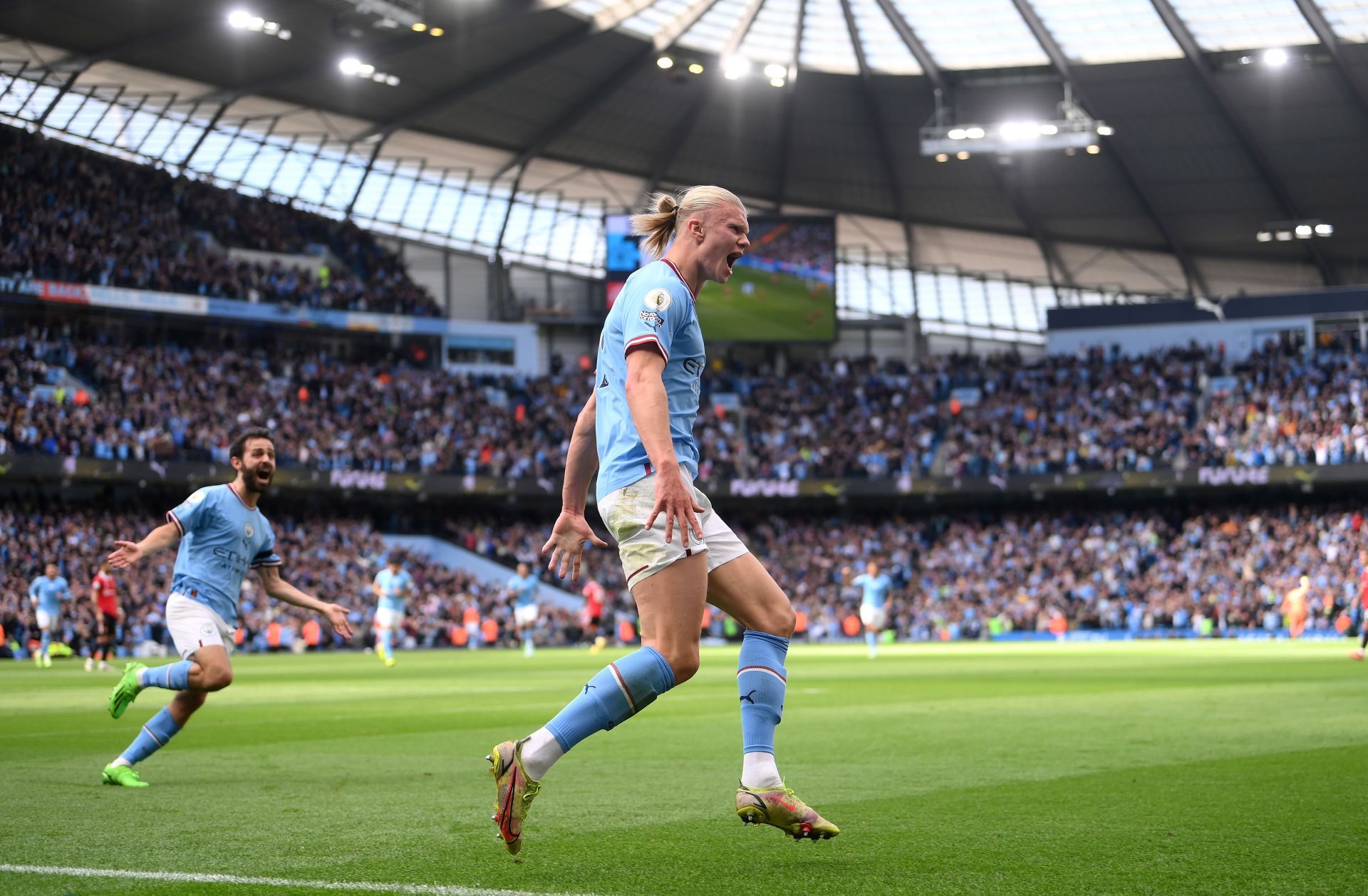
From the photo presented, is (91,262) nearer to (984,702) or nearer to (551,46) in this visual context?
(551,46)

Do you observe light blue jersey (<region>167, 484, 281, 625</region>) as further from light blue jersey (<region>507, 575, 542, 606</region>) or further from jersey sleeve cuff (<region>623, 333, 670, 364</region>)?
light blue jersey (<region>507, 575, 542, 606</region>)

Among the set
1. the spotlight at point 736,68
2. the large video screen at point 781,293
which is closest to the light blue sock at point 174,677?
the spotlight at point 736,68

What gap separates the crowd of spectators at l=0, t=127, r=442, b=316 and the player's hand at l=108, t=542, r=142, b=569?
42350 mm

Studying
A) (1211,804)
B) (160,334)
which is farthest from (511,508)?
(1211,804)

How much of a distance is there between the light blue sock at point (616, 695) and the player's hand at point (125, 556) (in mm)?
4272

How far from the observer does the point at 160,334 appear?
54.3m

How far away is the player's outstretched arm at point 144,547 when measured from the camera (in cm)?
870

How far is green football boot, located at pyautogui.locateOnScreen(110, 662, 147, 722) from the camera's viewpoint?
9.46 metres

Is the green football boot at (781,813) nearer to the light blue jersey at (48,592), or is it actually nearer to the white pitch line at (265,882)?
the white pitch line at (265,882)

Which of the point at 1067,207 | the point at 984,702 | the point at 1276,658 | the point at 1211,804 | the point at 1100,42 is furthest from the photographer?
the point at 1067,207

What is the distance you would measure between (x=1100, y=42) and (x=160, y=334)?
3512cm

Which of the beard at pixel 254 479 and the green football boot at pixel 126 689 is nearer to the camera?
the green football boot at pixel 126 689

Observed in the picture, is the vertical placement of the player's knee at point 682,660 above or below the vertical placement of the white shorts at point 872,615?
above

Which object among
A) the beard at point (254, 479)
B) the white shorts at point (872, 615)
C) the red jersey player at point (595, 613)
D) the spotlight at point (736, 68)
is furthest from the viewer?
the spotlight at point (736, 68)
